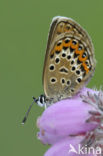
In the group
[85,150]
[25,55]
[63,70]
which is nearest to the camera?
[85,150]

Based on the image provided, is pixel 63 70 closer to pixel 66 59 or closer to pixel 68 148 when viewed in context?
pixel 66 59

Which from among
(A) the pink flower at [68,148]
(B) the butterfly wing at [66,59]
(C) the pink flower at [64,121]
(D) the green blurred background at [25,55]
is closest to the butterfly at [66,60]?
(B) the butterfly wing at [66,59]

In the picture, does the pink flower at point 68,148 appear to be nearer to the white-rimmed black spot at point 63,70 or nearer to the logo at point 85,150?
the logo at point 85,150

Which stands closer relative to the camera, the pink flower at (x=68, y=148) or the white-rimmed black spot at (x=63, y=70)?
the pink flower at (x=68, y=148)

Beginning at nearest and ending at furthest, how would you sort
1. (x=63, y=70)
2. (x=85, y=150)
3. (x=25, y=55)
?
1. (x=85, y=150)
2. (x=63, y=70)
3. (x=25, y=55)

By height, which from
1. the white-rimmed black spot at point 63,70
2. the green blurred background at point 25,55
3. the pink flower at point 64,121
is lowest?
the green blurred background at point 25,55

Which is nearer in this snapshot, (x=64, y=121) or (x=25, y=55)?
(x=64, y=121)

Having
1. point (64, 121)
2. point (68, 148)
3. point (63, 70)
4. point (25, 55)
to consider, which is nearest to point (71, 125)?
point (64, 121)

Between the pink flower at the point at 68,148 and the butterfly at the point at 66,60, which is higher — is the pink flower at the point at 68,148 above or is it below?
below
